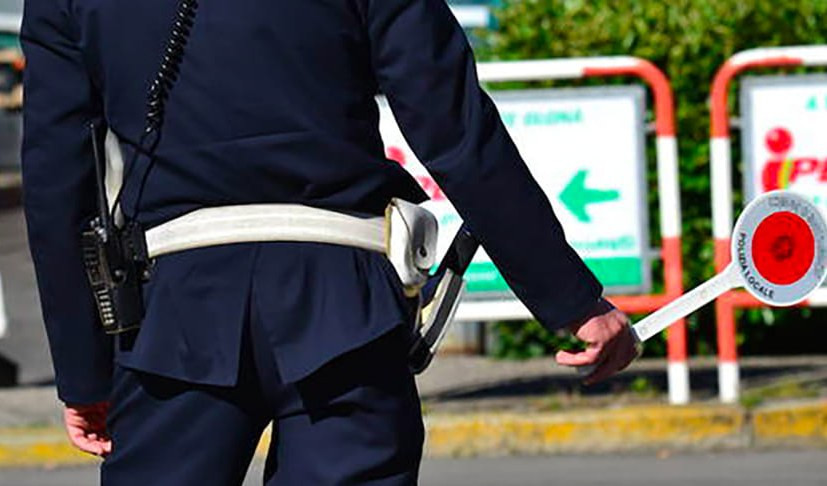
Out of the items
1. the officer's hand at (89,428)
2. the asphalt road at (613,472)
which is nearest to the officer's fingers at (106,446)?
the officer's hand at (89,428)

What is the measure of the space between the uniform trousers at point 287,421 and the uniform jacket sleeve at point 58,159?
19 centimetres

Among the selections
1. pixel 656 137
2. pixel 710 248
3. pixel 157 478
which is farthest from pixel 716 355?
pixel 157 478

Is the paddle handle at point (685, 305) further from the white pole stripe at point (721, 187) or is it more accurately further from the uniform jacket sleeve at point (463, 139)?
the white pole stripe at point (721, 187)

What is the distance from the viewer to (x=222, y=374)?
3.28m

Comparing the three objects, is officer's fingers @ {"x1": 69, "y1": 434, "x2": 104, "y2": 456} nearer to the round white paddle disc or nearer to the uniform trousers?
the uniform trousers

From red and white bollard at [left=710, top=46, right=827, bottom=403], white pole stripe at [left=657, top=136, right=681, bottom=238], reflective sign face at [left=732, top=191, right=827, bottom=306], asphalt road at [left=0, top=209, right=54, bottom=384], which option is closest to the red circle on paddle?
reflective sign face at [left=732, top=191, right=827, bottom=306]

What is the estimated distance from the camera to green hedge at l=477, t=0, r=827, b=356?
29.2 ft

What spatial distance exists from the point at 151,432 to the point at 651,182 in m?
5.62

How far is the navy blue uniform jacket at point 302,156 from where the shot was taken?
3262 mm

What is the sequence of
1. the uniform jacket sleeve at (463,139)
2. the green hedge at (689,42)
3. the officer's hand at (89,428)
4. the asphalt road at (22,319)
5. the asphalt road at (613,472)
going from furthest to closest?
the asphalt road at (22,319)
the green hedge at (689,42)
the asphalt road at (613,472)
the officer's hand at (89,428)
the uniform jacket sleeve at (463,139)

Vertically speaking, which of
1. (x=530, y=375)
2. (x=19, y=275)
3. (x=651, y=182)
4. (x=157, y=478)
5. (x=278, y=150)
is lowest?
(x=19, y=275)

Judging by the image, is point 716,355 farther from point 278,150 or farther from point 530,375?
point 278,150

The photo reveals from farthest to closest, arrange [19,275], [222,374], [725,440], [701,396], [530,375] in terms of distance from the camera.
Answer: [19,275], [530,375], [701,396], [725,440], [222,374]

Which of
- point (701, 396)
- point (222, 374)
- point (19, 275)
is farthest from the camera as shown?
point (19, 275)
